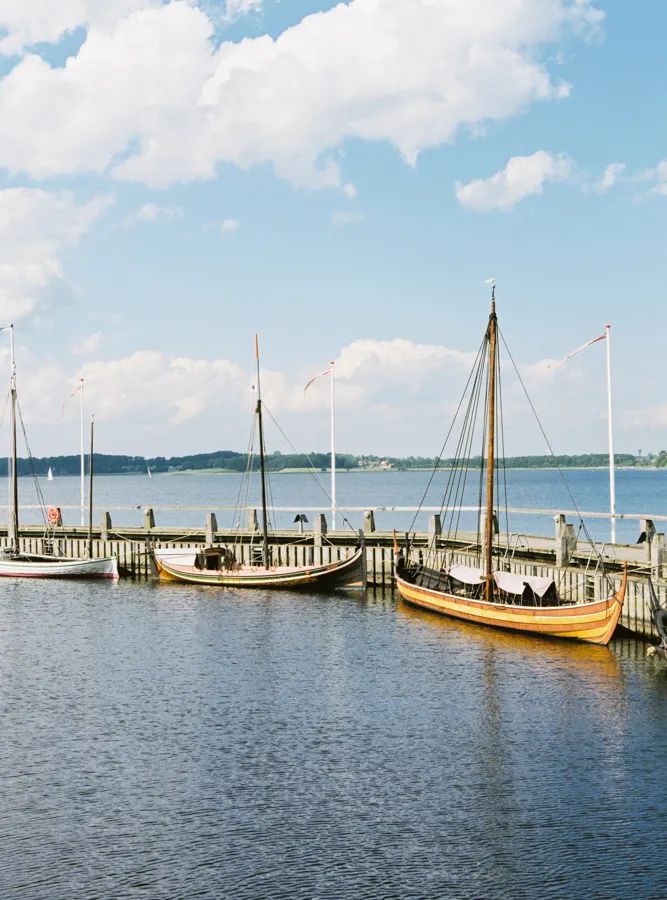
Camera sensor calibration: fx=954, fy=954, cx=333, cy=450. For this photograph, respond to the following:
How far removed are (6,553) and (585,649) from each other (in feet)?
146

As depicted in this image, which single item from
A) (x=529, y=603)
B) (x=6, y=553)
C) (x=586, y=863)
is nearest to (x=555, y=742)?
(x=586, y=863)

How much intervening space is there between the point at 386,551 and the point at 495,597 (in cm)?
1404

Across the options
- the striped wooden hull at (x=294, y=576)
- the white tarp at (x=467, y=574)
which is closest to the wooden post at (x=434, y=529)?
the striped wooden hull at (x=294, y=576)

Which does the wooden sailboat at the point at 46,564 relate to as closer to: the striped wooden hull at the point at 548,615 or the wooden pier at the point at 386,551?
the wooden pier at the point at 386,551

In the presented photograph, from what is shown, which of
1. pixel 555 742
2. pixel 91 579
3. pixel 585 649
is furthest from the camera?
pixel 91 579

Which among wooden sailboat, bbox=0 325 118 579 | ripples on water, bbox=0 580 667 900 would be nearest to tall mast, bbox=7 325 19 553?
wooden sailboat, bbox=0 325 118 579

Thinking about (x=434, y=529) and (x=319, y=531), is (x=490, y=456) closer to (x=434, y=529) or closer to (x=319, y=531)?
(x=434, y=529)

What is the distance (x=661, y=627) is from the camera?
31.4 metres

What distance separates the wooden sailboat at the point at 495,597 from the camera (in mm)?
35531

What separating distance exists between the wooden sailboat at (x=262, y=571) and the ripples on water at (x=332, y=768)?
12933 millimetres

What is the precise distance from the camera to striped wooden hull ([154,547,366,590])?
172 feet

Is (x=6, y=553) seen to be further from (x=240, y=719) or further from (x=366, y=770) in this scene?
(x=366, y=770)

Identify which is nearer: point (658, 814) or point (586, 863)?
point (586, 863)

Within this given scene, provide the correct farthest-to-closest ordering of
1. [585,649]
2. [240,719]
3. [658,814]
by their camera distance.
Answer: [585,649], [240,719], [658,814]
